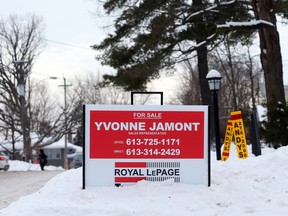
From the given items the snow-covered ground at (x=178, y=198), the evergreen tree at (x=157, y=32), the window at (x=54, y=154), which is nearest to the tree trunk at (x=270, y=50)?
the evergreen tree at (x=157, y=32)

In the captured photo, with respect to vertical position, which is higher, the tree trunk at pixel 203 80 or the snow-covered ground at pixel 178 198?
the tree trunk at pixel 203 80

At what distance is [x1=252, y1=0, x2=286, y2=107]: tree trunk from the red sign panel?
1108cm

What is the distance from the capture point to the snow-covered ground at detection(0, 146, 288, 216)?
24.6 feet

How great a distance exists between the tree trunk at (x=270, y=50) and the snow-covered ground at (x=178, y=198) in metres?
10.5

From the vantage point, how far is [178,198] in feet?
26.6

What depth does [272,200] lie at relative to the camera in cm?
789

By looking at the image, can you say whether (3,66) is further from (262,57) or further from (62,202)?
(62,202)

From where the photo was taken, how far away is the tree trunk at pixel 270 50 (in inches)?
763

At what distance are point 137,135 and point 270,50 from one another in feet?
39.4

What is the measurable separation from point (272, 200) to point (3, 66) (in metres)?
41.2

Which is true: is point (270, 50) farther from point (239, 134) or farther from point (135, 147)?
point (135, 147)

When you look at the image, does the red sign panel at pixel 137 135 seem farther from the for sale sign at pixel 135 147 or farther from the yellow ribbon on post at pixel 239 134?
the yellow ribbon on post at pixel 239 134

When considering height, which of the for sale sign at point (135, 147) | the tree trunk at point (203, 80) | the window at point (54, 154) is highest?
the tree trunk at point (203, 80)

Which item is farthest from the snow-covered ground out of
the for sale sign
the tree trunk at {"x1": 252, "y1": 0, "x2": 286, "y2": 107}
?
the tree trunk at {"x1": 252, "y1": 0, "x2": 286, "y2": 107}
